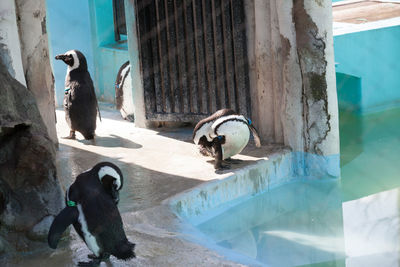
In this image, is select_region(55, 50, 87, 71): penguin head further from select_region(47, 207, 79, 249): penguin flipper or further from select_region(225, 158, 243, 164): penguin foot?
select_region(47, 207, 79, 249): penguin flipper

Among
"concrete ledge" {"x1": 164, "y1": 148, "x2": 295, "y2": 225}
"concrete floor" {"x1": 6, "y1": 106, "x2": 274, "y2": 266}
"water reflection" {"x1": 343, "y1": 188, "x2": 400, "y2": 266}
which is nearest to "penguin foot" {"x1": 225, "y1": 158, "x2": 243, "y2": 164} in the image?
"concrete floor" {"x1": 6, "y1": 106, "x2": 274, "y2": 266}

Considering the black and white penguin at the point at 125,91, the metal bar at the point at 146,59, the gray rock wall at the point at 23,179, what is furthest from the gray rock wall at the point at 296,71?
the gray rock wall at the point at 23,179

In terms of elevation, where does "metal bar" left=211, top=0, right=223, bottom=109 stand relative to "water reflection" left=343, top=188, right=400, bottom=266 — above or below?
above

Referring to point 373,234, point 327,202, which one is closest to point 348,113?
point 327,202

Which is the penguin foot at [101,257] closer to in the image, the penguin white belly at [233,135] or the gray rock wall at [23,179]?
the gray rock wall at [23,179]

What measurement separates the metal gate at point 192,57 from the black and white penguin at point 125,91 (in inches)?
26.4

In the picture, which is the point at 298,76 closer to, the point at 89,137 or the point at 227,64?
the point at 227,64

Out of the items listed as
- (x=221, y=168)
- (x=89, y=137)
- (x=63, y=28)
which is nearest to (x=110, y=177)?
(x=221, y=168)

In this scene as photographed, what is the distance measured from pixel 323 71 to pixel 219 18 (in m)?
1.24

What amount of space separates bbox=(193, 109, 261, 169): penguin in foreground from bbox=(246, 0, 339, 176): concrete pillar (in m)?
0.54

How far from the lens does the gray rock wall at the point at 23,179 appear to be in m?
3.74

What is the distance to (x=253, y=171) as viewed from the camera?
533 centimetres

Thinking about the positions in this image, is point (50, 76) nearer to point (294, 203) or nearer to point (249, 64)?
point (249, 64)

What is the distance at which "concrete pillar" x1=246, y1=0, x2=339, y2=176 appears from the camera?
217 inches
